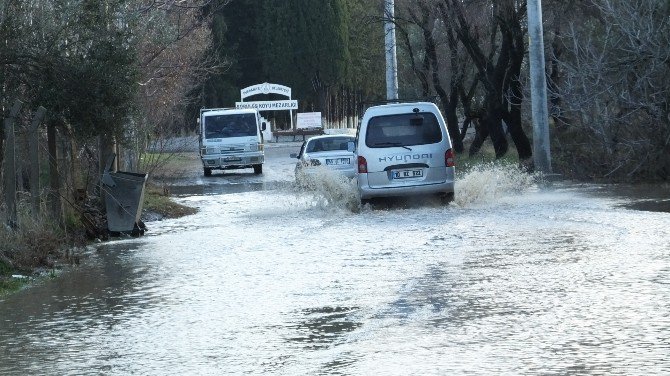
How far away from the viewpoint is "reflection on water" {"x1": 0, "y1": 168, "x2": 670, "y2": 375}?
9.43 metres

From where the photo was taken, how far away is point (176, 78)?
128ft

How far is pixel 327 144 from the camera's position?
3491cm

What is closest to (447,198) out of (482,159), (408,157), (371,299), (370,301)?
(408,157)

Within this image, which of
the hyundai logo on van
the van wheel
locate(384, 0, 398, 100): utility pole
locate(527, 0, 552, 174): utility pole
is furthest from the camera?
locate(384, 0, 398, 100): utility pole

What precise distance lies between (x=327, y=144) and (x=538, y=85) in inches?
256

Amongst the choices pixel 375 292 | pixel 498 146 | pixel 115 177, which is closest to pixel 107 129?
pixel 115 177

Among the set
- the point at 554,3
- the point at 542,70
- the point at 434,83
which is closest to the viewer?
the point at 542,70

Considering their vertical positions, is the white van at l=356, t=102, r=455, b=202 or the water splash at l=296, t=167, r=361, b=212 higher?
the white van at l=356, t=102, r=455, b=202

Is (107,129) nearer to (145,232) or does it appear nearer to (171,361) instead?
(145,232)

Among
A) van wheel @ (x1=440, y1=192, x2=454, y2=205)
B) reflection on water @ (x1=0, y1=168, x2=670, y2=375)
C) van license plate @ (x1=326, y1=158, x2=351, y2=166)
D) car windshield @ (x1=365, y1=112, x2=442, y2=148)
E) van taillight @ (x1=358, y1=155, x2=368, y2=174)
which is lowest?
reflection on water @ (x1=0, y1=168, x2=670, y2=375)

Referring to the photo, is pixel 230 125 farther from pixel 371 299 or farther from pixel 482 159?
pixel 371 299

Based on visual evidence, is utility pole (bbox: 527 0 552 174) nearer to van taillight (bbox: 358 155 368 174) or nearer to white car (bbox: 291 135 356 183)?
white car (bbox: 291 135 356 183)

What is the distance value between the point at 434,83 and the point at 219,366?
3752 cm

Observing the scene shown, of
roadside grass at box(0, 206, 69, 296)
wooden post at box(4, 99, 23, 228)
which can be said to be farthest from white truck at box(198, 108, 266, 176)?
wooden post at box(4, 99, 23, 228)
